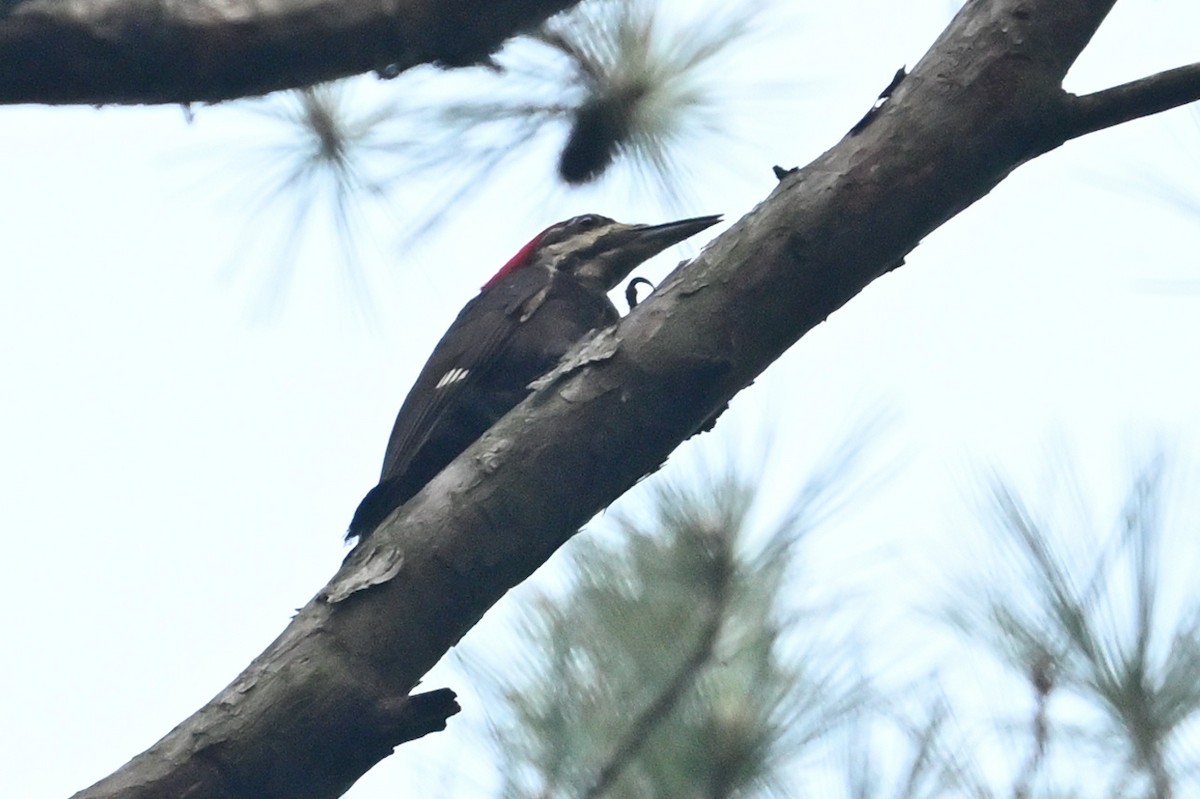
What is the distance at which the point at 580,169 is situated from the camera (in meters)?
2.86

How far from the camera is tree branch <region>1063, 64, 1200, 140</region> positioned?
1.88 metres

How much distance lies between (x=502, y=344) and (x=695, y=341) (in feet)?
3.71

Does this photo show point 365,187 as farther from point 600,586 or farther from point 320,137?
point 600,586

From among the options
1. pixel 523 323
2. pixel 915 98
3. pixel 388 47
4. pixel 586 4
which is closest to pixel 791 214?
pixel 915 98

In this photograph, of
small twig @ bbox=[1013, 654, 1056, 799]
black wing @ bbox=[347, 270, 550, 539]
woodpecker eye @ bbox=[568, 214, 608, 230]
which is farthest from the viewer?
woodpecker eye @ bbox=[568, 214, 608, 230]

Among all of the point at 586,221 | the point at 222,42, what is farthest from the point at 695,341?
the point at 586,221

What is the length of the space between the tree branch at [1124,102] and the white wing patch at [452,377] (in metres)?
1.40

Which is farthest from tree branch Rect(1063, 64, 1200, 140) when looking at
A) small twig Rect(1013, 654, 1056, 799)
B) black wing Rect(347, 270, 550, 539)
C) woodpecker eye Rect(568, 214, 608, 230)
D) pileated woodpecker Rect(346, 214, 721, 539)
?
woodpecker eye Rect(568, 214, 608, 230)

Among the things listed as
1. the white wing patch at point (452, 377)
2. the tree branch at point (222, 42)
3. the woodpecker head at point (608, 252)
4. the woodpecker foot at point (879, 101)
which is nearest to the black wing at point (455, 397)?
the white wing patch at point (452, 377)

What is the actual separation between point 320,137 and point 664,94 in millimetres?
741

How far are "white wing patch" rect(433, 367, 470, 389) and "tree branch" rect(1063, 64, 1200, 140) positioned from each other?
1397 millimetres

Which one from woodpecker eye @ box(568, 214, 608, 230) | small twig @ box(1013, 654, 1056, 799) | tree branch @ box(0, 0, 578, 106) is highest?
tree branch @ box(0, 0, 578, 106)

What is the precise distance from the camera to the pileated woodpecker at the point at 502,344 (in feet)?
9.13

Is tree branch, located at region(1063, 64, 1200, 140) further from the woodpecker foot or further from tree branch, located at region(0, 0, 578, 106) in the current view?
tree branch, located at region(0, 0, 578, 106)
